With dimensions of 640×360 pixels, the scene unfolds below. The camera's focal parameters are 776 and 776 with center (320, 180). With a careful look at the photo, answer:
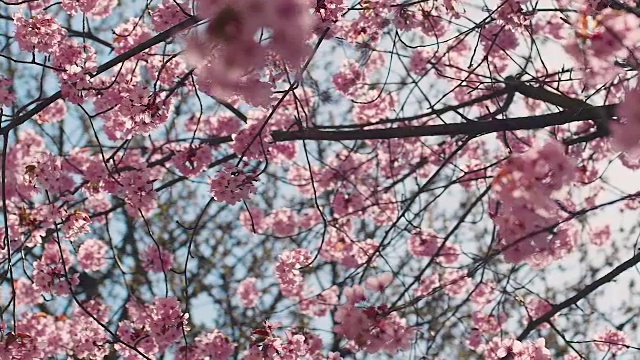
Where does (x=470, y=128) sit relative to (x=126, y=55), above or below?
below

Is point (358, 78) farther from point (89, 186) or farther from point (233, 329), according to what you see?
point (233, 329)

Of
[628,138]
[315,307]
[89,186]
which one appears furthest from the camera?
[315,307]

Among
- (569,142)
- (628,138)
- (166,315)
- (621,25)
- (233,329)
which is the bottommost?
(628,138)

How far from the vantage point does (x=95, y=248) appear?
603cm

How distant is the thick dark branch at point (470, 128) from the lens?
2754mm

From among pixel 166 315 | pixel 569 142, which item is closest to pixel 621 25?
pixel 569 142

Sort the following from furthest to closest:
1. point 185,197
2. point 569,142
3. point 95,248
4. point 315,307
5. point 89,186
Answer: point 185,197 → point 315,307 → point 95,248 → point 89,186 → point 569,142

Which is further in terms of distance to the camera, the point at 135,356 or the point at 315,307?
the point at 315,307

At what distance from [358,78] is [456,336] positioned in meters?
3.49

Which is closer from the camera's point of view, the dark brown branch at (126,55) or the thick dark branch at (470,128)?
the dark brown branch at (126,55)

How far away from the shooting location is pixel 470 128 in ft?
9.73

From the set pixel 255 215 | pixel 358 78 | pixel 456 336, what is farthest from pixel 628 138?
pixel 456 336

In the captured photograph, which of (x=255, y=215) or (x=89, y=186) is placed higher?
(x=255, y=215)

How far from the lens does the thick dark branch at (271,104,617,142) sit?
275 centimetres
